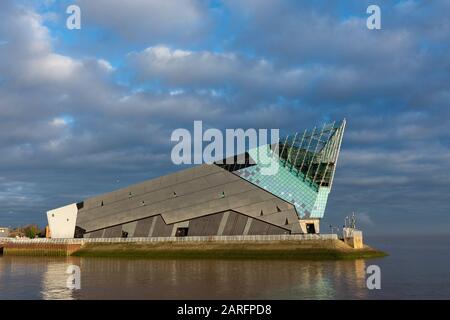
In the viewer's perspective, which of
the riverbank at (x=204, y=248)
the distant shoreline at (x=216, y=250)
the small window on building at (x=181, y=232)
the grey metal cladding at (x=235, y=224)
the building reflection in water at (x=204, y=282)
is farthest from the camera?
the small window on building at (x=181, y=232)

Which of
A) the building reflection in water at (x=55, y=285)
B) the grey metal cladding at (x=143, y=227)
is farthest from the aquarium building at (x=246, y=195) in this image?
the building reflection in water at (x=55, y=285)

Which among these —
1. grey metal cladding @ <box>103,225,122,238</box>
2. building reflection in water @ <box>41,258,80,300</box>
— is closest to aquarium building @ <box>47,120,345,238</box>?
grey metal cladding @ <box>103,225,122,238</box>

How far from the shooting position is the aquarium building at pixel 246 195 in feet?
242

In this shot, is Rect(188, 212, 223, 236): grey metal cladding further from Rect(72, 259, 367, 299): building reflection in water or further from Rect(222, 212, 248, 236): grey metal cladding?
Rect(72, 259, 367, 299): building reflection in water

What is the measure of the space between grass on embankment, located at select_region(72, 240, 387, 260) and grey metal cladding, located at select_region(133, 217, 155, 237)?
15.7ft

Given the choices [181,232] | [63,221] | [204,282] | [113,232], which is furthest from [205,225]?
[204,282]

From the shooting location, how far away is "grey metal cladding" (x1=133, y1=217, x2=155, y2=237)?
8431cm

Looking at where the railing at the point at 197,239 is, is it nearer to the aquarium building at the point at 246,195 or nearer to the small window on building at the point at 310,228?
the aquarium building at the point at 246,195

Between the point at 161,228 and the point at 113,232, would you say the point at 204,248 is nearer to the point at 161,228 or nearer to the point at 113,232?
the point at 161,228

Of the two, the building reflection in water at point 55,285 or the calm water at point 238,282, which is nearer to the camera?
the calm water at point 238,282

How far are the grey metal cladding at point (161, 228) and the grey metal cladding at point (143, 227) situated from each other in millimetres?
1326

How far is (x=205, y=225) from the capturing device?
258ft

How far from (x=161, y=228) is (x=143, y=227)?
390 cm
